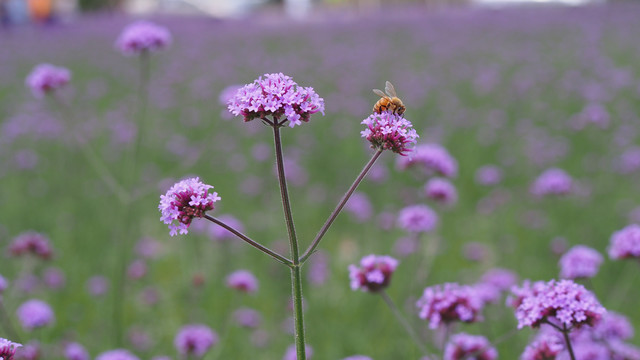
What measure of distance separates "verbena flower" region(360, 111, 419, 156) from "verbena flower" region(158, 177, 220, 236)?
44cm

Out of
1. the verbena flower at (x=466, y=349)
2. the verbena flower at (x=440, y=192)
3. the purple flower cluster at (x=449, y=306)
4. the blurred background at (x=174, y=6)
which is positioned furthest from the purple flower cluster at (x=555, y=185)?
the blurred background at (x=174, y=6)

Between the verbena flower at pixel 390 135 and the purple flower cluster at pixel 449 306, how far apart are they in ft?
2.57

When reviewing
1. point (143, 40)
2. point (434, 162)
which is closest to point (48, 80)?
point (143, 40)

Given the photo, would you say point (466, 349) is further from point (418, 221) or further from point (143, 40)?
point (143, 40)

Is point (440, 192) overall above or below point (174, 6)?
below

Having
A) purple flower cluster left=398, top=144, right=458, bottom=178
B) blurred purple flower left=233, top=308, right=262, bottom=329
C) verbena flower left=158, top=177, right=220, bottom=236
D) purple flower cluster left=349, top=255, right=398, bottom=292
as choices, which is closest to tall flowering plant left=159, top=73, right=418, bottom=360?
verbena flower left=158, top=177, right=220, bottom=236

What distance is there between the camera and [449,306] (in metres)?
2.25

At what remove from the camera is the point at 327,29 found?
19344mm

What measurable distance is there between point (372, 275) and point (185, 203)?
0.91 metres

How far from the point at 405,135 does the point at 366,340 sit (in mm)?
2631

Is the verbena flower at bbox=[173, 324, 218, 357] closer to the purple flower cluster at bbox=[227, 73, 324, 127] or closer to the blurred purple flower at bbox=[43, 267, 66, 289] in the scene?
the purple flower cluster at bbox=[227, 73, 324, 127]

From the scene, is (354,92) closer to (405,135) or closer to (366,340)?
(366,340)

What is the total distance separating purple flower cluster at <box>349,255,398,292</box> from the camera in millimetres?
2297

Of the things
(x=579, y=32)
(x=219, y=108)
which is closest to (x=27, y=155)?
(x=219, y=108)
